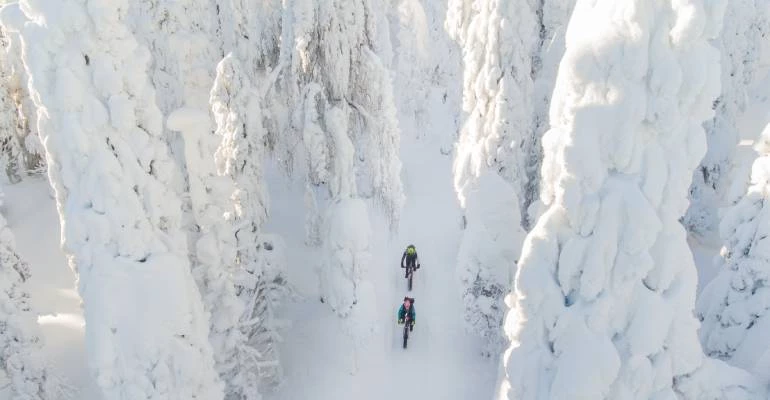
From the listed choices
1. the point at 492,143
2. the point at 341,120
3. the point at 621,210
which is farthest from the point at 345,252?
the point at 621,210

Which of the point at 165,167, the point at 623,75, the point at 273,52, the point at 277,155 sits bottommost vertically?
the point at 277,155

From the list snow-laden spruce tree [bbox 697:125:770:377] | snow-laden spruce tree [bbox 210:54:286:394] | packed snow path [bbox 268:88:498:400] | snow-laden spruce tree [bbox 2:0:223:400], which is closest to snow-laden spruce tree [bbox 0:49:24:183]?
packed snow path [bbox 268:88:498:400]

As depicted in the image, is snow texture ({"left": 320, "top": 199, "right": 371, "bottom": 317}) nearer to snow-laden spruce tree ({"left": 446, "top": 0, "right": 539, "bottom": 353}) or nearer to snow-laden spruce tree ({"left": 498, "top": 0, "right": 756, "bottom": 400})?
snow-laden spruce tree ({"left": 446, "top": 0, "right": 539, "bottom": 353})

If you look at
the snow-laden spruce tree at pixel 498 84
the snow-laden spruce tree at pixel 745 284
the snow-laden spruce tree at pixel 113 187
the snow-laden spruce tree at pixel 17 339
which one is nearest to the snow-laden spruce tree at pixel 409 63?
the snow-laden spruce tree at pixel 498 84

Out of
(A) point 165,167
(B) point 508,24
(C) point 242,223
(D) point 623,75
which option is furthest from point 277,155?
(D) point 623,75

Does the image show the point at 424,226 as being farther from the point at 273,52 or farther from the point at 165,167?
the point at 165,167

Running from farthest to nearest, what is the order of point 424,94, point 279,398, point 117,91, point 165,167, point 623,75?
point 424,94 < point 279,398 < point 165,167 < point 117,91 < point 623,75

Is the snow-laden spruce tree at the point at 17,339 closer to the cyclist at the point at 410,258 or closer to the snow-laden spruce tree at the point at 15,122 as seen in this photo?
the cyclist at the point at 410,258
